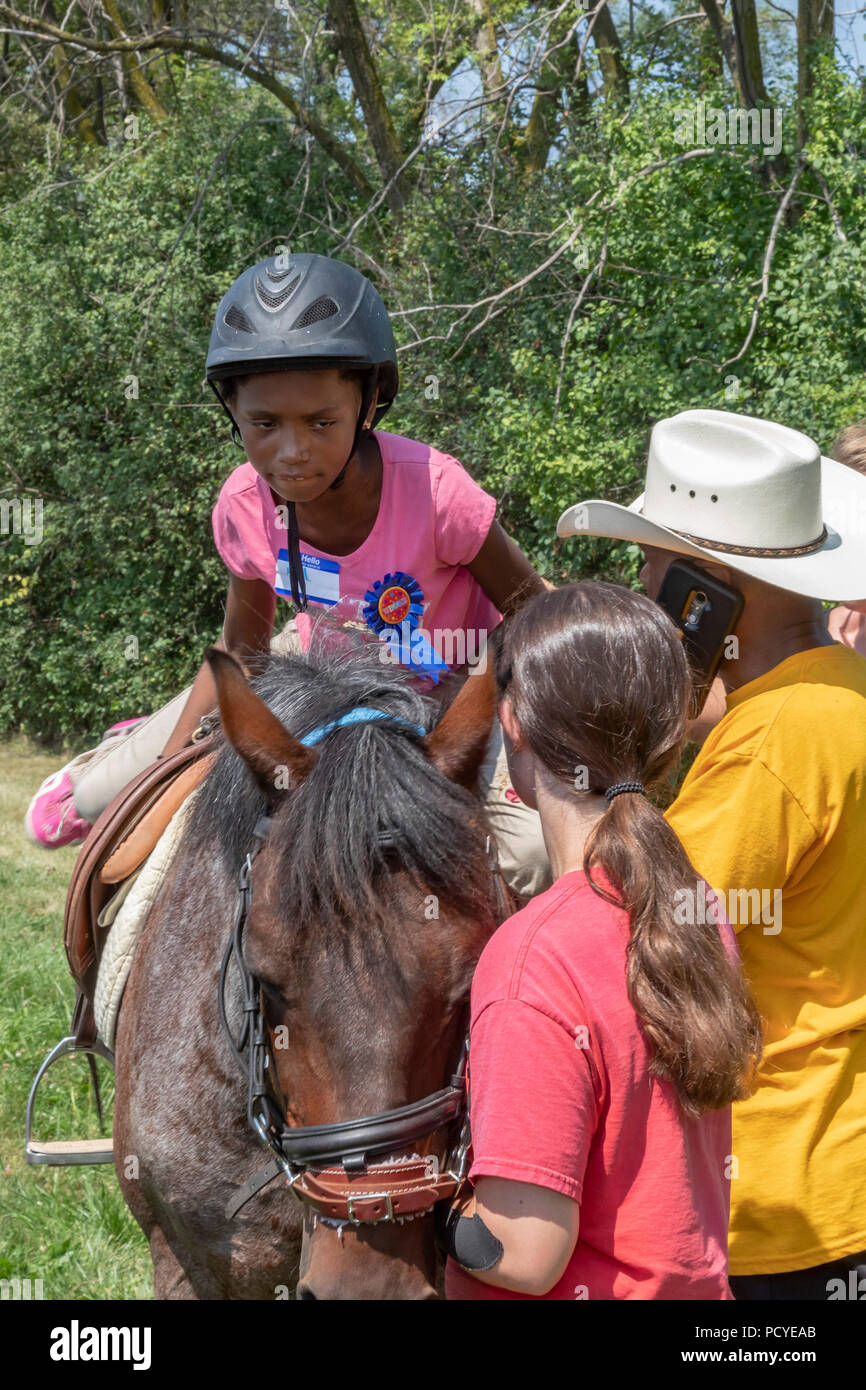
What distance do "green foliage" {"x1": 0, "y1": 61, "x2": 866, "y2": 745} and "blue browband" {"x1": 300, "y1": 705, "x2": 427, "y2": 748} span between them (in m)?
5.23

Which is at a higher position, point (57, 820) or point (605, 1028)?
point (605, 1028)

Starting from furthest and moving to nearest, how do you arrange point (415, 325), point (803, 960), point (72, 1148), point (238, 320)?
1. point (415, 325)
2. point (72, 1148)
3. point (238, 320)
4. point (803, 960)

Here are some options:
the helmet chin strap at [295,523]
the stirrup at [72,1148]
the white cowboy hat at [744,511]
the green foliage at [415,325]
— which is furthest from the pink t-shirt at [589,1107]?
the green foliage at [415,325]

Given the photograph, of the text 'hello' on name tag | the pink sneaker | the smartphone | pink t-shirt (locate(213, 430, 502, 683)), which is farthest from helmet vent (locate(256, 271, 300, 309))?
the pink sneaker

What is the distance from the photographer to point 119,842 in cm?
291

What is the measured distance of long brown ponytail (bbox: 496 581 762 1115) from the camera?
1489mm

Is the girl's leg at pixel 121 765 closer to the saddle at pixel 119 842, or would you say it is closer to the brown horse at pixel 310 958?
the saddle at pixel 119 842

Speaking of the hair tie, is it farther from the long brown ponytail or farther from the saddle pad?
the saddle pad

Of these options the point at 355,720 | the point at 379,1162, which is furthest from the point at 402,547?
the point at 379,1162

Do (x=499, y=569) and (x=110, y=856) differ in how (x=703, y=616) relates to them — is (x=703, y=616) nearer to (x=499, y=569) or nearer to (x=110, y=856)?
(x=499, y=569)

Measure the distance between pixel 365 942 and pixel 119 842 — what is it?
1329 mm

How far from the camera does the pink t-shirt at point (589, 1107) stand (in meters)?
1.43

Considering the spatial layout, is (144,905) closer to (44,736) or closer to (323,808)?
(323,808)
